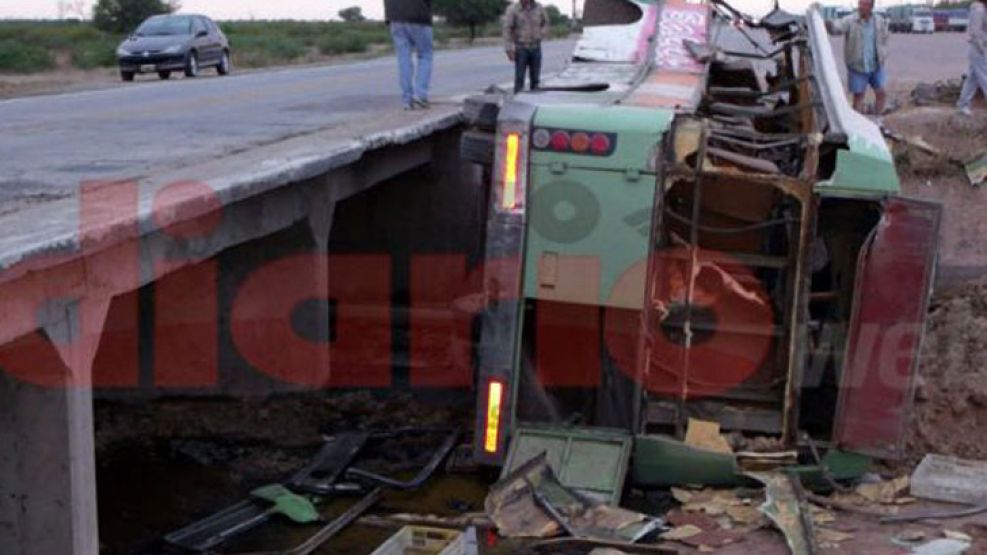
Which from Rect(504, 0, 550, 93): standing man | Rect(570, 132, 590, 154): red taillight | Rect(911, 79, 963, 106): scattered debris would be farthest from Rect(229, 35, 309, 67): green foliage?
Rect(570, 132, 590, 154): red taillight

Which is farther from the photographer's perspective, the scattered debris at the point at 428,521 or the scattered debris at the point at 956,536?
the scattered debris at the point at 428,521

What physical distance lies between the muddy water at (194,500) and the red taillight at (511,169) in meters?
2.18

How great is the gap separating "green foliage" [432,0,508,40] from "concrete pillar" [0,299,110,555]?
70439mm

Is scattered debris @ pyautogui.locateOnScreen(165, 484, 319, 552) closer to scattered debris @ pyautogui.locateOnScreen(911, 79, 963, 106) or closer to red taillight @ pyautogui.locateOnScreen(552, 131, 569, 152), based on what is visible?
red taillight @ pyautogui.locateOnScreen(552, 131, 569, 152)

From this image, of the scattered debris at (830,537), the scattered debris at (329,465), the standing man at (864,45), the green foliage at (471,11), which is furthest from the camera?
the green foliage at (471,11)

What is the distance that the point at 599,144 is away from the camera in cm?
725

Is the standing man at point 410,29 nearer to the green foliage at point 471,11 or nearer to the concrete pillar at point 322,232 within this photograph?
the concrete pillar at point 322,232

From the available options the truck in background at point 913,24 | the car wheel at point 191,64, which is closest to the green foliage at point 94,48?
the car wheel at point 191,64

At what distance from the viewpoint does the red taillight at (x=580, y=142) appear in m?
7.27

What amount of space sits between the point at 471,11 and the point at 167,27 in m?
49.1

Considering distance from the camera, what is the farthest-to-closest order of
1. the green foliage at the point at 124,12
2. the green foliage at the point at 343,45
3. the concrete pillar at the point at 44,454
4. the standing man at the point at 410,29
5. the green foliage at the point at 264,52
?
1. the green foliage at the point at 124,12
2. the green foliage at the point at 343,45
3. the green foliage at the point at 264,52
4. the standing man at the point at 410,29
5. the concrete pillar at the point at 44,454

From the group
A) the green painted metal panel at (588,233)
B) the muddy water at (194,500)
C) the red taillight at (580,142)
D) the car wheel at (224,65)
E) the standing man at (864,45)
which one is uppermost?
the standing man at (864,45)

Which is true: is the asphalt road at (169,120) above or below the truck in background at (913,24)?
below

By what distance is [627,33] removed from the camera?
10.6 m
